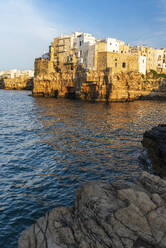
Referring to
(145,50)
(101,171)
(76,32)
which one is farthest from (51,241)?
(145,50)

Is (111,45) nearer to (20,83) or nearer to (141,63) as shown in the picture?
(141,63)

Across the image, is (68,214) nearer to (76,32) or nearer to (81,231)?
(81,231)

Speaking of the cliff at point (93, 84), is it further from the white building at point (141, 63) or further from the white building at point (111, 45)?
the white building at point (111, 45)

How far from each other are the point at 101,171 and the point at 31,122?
22277 millimetres

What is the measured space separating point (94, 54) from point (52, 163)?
195 feet

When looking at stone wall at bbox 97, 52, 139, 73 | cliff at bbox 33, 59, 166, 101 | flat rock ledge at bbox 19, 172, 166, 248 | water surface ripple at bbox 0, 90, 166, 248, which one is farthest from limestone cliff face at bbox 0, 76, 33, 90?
flat rock ledge at bbox 19, 172, 166, 248

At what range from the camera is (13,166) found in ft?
58.9

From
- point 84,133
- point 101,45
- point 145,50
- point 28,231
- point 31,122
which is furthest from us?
point 145,50

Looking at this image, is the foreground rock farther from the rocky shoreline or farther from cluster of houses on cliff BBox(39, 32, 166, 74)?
cluster of houses on cliff BBox(39, 32, 166, 74)

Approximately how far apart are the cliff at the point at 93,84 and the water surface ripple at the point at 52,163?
3684 cm

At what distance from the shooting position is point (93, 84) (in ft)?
231

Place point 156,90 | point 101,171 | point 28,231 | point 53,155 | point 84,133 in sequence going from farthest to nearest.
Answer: point 156,90
point 84,133
point 53,155
point 101,171
point 28,231

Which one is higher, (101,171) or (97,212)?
(97,212)

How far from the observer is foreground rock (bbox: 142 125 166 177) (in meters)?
15.9
